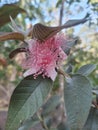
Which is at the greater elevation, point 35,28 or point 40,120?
point 35,28

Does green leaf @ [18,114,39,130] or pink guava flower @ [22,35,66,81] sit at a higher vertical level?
pink guava flower @ [22,35,66,81]

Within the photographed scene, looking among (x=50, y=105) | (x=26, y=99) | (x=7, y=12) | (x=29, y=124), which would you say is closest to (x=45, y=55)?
(x=26, y=99)

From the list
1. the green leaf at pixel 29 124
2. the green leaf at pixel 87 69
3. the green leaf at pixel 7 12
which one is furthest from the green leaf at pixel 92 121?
the green leaf at pixel 7 12

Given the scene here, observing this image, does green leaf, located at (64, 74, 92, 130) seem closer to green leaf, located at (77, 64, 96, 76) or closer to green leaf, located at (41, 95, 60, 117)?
green leaf, located at (77, 64, 96, 76)

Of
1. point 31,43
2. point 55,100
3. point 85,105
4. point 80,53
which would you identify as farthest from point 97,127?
point 80,53

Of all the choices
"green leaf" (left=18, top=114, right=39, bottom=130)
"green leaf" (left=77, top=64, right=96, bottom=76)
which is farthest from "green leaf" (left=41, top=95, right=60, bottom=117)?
"green leaf" (left=77, top=64, right=96, bottom=76)

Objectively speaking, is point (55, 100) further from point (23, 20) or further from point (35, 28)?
point (23, 20)

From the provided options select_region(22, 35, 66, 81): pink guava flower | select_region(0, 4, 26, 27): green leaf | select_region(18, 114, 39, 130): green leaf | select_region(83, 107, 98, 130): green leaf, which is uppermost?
select_region(22, 35, 66, 81): pink guava flower
